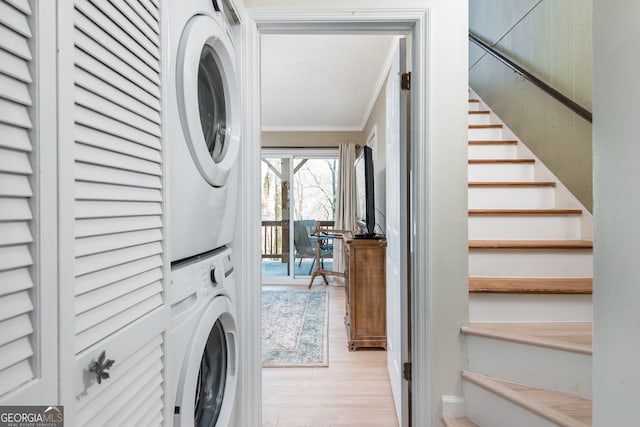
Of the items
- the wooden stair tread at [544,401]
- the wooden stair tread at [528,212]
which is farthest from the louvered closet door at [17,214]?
the wooden stair tread at [528,212]

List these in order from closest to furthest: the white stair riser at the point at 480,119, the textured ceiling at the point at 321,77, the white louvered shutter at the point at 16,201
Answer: the white louvered shutter at the point at 16,201 < the textured ceiling at the point at 321,77 < the white stair riser at the point at 480,119

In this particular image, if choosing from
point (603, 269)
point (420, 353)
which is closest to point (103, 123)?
point (603, 269)

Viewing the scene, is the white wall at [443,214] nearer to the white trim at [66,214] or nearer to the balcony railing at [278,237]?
the white trim at [66,214]

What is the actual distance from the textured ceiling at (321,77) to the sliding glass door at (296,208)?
2.03ft

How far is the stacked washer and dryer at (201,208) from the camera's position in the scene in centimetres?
81

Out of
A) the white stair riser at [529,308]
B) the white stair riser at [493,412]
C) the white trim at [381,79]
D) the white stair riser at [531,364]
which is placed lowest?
the white stair riser at [493,412]

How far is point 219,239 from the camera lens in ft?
3.88

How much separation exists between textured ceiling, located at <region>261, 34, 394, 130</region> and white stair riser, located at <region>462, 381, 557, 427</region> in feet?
8.08

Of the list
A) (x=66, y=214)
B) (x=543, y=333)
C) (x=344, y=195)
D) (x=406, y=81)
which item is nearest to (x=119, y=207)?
(x=66, y=214)

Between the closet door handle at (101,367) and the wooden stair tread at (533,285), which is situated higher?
the closet door handle at (101,367)

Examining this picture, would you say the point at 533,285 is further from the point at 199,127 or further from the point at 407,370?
the point at 199,127

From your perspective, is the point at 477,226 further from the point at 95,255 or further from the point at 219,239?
the point at 95,255

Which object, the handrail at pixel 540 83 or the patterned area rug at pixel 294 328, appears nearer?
the handrail at pixel 540 83

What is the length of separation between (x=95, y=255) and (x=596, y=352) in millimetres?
1079
